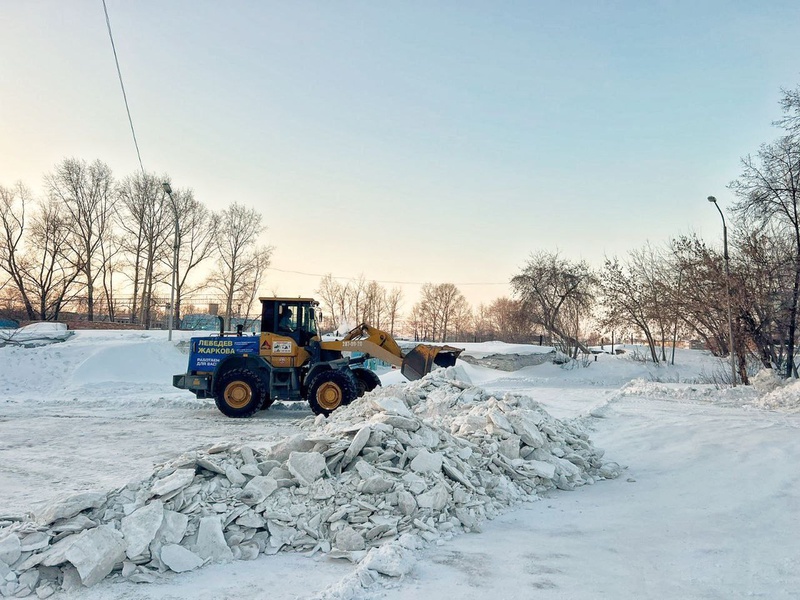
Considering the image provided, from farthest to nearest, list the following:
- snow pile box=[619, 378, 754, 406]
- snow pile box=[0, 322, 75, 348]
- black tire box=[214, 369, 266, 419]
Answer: snow pile box=[0, 322, 75, 348], snow pile box=[619, 378, 754, 406], black tire box=[214, 369, 266, 419]

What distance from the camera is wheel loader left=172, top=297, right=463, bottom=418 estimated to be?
12.8m

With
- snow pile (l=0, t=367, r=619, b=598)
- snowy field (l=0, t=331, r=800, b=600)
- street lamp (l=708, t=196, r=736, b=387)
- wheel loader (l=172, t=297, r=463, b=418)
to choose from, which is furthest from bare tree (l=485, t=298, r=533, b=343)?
snow pile (l=0, t=367, r=619, b=598)

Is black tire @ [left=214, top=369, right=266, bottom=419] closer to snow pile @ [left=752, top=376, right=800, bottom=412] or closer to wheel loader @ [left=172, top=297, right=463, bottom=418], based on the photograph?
wheel loader @ [left=172, top=297, right=463, bottom=418]

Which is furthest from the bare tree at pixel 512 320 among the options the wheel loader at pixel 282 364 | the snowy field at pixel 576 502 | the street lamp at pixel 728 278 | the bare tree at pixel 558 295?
the wheel loader at pixel 282 364

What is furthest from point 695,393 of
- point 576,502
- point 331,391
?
point 576,502

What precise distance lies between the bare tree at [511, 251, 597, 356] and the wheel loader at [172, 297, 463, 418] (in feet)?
74.9

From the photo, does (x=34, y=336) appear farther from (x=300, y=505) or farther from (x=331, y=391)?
(x=300, y=505)

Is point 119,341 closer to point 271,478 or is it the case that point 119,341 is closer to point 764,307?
Answer: point 271,478

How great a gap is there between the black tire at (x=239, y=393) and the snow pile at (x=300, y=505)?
6.65 metres

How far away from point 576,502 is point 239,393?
8.70 metres

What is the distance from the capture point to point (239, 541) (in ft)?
16.5

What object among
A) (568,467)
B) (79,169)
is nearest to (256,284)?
(79,169)

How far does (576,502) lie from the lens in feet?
22.0

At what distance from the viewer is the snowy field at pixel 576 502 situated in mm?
4352
